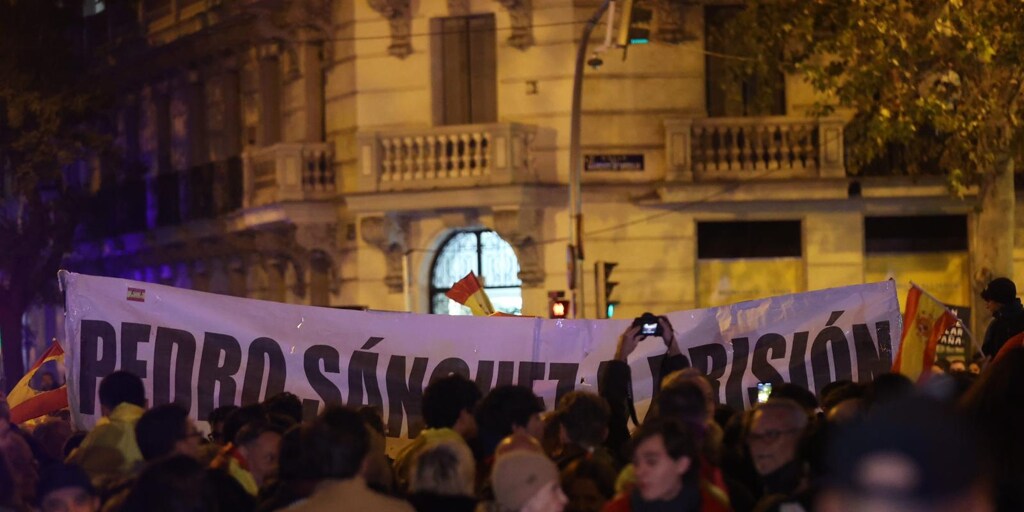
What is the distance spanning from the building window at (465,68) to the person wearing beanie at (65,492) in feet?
63.4

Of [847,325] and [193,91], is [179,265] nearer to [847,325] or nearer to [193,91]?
[193,91]

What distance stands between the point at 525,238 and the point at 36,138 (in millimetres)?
10640

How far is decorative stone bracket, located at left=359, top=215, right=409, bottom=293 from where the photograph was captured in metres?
25.3

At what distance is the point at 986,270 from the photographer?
2094 centimetres

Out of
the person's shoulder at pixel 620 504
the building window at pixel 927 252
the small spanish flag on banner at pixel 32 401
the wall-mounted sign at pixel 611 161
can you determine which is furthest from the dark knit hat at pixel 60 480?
the building window at pixel 927 252

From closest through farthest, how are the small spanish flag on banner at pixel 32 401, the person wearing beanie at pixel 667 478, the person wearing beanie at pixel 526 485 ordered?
the person wearing beanie at pixel 526 485 < the person wearing beanie at pixel 667 478 < the small spanish flag on banner at pixel 32 401

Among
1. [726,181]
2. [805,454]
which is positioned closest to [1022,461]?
[805,454]

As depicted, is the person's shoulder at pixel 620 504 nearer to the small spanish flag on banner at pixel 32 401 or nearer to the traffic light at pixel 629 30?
the small spanish flag on banner at pixel 32 401

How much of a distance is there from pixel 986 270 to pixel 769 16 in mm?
4431

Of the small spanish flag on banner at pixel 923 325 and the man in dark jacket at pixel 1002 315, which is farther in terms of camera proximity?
the small spanish flag on banner at pixel 923 325

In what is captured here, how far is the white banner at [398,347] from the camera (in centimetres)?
1043

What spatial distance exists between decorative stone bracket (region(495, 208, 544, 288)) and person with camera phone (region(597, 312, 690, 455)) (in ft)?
47.7

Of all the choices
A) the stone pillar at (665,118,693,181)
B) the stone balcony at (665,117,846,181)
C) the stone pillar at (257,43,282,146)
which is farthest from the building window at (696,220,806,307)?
the stone pillar at (257,43,282,146)

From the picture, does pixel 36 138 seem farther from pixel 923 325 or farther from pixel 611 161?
pixel 923 325
